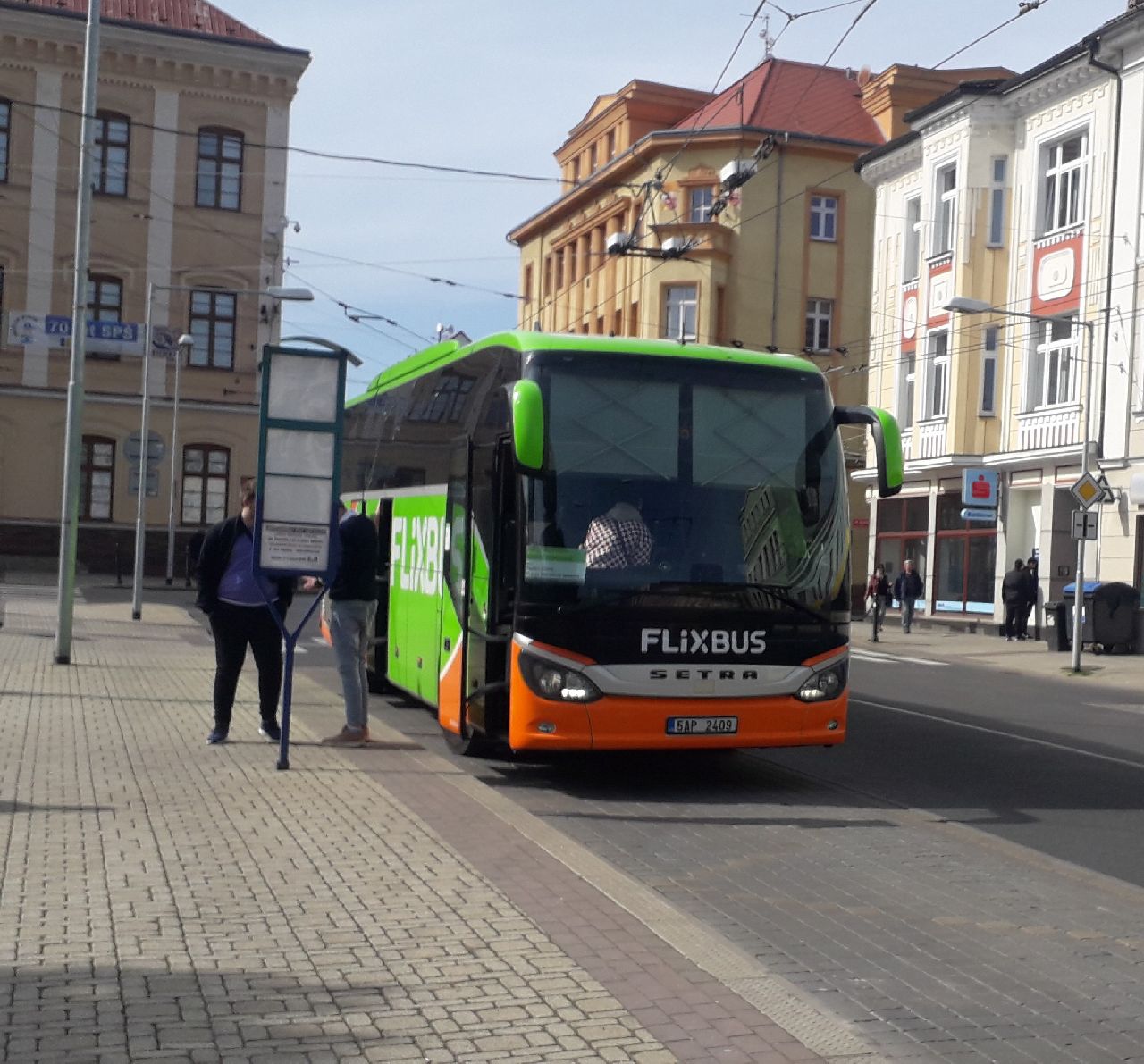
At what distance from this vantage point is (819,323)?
55281mm

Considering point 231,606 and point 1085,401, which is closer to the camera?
point 231,606

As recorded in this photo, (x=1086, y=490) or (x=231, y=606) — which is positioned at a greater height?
(x=1086, y=490)

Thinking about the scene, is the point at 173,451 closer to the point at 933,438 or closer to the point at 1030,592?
the point at 933,438

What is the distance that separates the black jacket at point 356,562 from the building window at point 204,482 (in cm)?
3763

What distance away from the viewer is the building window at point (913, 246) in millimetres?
40812

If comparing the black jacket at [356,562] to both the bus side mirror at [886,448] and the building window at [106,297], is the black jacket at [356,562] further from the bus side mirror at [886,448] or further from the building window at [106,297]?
the building window at [106,297]

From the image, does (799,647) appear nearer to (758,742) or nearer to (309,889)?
(758,742)

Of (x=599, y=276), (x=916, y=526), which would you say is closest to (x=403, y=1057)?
(x=916, y=526)

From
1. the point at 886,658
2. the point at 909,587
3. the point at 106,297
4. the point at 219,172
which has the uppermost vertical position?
the point at 219,172

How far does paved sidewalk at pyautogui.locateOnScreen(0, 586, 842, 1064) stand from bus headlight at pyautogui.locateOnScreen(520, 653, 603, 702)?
72cm

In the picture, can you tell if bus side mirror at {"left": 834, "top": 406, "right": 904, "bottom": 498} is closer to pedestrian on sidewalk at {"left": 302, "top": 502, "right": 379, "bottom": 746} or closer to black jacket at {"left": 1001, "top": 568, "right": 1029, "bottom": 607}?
pedestrian on sidewalk at {"left": 302, "top": 502, "right": 379, "bottom": 746}

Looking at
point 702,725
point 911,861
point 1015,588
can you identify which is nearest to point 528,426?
point 702,725

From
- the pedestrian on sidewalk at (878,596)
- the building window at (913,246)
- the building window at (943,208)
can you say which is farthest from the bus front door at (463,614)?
the building window at (913,246)

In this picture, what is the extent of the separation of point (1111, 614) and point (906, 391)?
40.6ft
